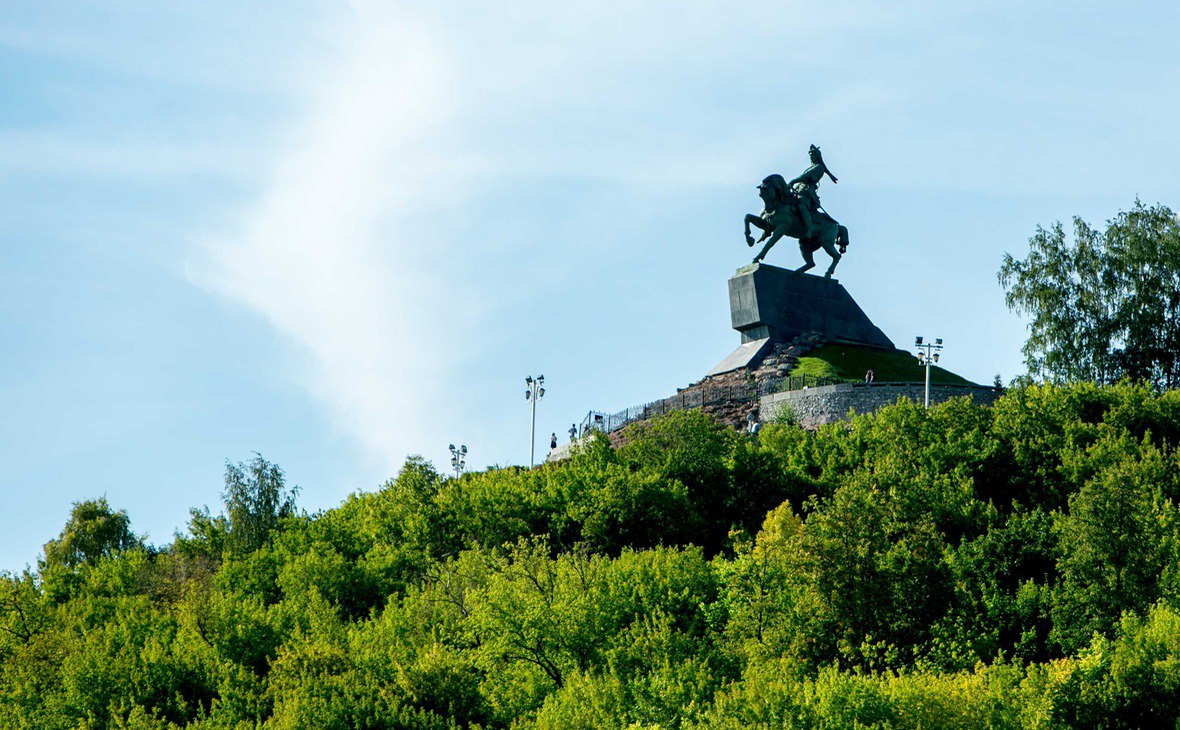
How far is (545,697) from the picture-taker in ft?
134

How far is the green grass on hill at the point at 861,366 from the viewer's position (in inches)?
2643

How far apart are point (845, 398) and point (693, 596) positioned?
1965cm

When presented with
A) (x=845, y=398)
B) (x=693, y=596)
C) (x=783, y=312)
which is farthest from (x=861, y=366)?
(x=693, y=596)

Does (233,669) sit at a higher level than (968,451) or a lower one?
lower

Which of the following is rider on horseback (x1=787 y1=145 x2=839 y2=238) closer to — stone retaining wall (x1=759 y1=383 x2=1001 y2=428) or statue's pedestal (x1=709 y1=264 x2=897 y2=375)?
statue's pedestal (x1=709 y1=264 x2=897 y2=375)

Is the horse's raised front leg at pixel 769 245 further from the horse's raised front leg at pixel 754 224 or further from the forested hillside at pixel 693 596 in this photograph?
the forested hillside at pixel 693 596

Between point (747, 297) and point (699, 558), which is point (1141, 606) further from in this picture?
point (747, 297)

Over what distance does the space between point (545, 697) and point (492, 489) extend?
18381 mm

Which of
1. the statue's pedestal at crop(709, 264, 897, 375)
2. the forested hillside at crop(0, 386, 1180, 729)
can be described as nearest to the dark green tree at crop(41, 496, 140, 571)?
the forested hillside at crop(0, 386, 1180, 729)

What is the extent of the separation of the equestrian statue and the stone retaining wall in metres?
8.80

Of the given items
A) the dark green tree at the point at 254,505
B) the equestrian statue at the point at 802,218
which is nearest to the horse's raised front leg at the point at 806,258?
the equestrian statue at the point at 802,218

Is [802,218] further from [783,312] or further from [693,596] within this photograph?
[693,596]

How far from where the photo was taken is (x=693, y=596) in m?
46.8

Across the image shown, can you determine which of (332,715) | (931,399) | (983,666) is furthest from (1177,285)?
(332,715)
